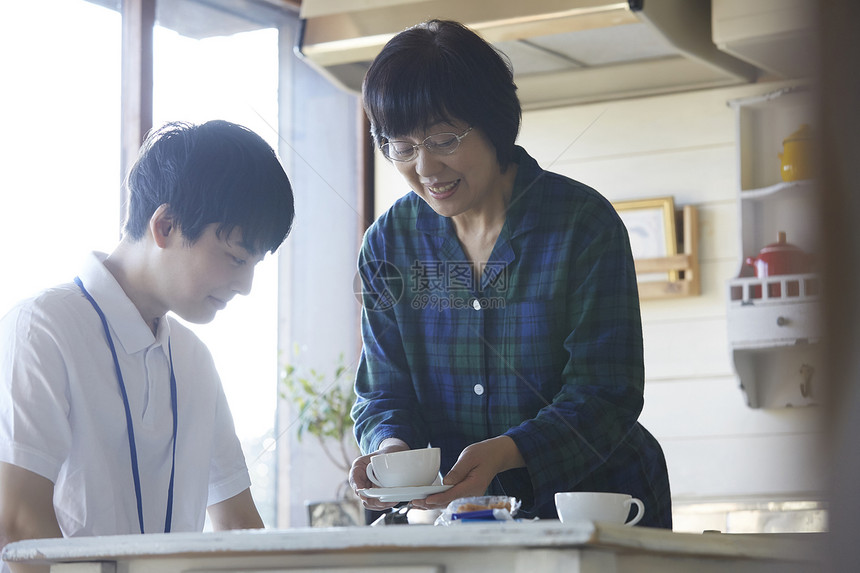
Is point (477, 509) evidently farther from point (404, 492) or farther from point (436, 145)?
point (436, 145)

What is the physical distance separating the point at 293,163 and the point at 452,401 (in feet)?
5.32

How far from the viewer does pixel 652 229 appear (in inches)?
89.4

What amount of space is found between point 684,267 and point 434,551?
5.80 ft

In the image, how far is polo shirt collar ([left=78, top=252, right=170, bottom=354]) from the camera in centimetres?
108

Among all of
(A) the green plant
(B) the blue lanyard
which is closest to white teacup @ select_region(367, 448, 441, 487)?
(B) the blue lanyard

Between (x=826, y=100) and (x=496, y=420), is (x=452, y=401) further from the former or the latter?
(x=826, y=100)

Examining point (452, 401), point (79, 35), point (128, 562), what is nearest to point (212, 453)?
point (452, 401)

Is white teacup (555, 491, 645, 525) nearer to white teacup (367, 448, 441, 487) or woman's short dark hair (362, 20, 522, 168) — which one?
white teacup (367, 448, 441, 487)

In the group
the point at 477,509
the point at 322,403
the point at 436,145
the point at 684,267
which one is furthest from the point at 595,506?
the point at 322,403

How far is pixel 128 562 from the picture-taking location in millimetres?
634

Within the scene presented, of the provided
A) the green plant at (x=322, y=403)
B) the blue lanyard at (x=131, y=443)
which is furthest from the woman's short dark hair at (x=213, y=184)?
the green plant at (x=322, y=403)

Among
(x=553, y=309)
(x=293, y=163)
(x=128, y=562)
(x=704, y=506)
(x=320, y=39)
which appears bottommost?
(x=704, y=506)

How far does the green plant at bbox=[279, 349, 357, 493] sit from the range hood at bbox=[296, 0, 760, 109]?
2.45 ft

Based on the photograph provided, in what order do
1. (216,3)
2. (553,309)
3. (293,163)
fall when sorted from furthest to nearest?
(293,163)
(216,3)
(553,309)
